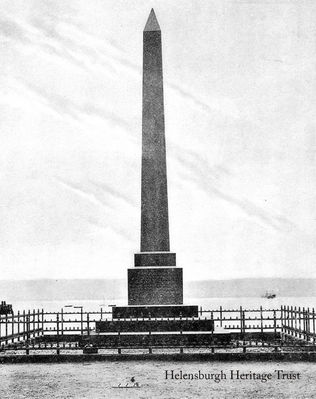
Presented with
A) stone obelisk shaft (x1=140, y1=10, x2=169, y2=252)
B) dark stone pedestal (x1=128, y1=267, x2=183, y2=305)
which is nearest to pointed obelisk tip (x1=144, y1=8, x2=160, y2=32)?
stone obelisk shaft (x1=140, y1=10, x2=169, y2=252)

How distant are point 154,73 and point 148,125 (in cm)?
138

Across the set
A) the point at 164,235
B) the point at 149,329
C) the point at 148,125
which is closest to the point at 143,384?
the point at 149,329

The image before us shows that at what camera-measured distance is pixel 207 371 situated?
12.5 meters

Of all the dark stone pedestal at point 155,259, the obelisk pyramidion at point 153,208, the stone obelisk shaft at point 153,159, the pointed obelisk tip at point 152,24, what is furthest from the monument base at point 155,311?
the pointed obelisk tip at point 152,24

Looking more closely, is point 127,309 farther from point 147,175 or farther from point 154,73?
point 154,73

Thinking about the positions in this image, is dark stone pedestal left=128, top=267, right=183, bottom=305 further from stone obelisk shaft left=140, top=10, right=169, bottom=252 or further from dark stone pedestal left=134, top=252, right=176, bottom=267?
stone obelisk shaft left=140, top=10, right=169, bottom=252

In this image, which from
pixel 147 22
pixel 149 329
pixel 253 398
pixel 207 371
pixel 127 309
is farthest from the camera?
pixel 147 22

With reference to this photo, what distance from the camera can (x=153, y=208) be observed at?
1777cm

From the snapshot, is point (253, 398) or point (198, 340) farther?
point (198, 340)

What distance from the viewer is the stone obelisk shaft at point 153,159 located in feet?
58.3

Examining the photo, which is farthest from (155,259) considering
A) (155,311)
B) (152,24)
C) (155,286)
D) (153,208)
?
(152,24)

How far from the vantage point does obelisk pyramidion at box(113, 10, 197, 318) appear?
17.5 m

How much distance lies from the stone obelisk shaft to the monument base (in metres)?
1.68

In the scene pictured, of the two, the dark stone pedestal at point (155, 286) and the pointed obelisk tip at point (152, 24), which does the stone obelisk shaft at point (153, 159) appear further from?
the dark stone pedestal at point (155, 286)
